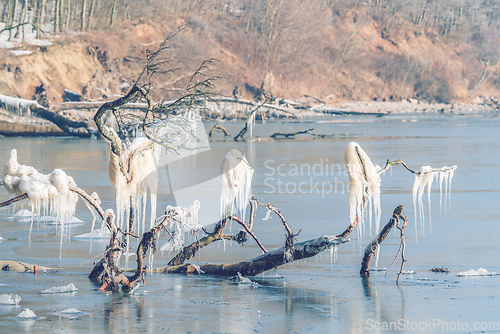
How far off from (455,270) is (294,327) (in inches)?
141

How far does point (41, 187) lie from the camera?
27.3 feet

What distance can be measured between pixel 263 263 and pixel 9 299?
10.8 ft

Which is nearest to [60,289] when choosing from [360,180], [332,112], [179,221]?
[179,221]

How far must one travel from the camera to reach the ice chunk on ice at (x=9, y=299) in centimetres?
830

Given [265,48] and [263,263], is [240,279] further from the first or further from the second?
[265,48]

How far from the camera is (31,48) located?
5656 cm

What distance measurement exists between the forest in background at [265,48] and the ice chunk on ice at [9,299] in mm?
46253

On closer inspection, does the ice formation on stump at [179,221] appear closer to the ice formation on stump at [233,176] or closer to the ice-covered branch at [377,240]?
the ice formation on stump at [233,176]

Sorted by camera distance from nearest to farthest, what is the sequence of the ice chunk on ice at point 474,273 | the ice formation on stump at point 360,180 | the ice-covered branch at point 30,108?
1. the ice formation on stump at point 360,180
2. the ice chunk on ice at point 474,273
3. the ice-covered branch at point 30,108

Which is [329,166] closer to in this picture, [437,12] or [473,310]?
[473,310]

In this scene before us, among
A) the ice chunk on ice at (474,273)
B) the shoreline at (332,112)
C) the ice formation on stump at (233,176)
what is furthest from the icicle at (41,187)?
the shoreline at (332,112)

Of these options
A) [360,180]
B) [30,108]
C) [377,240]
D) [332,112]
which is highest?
[332,112]

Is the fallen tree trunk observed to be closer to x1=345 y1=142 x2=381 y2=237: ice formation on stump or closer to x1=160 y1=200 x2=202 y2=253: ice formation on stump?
x1=160 y1=200 x2=202 y2=253: ice formation on stump

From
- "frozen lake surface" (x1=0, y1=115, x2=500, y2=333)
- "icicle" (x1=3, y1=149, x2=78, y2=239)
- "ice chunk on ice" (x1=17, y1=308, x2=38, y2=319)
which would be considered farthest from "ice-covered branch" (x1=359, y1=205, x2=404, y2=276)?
"ice chunk on ice" (x1=17, y1=308, x2=38, y2=319)
